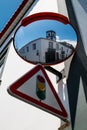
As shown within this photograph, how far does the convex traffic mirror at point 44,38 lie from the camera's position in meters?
3.32

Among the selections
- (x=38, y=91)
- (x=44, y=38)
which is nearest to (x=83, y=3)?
(x=44, y=38)

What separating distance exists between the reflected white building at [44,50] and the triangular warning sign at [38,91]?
150 mm

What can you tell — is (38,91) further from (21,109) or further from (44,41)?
(21,109)

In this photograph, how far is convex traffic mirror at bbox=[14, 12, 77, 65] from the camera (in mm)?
3324

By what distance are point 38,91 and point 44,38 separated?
1.71 ft

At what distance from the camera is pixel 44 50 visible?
130 inches

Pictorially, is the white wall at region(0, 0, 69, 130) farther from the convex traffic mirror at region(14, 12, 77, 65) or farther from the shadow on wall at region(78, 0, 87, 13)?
the convex traffic mirror at region(14, 12, 77, 65)

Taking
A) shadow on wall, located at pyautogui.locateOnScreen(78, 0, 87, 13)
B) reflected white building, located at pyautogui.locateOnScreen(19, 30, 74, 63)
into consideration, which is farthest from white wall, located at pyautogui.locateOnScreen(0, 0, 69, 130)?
reflected white building, located at pyautogui.locateOnScreen(19, 30, 74, 63)

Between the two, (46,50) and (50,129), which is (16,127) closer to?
(50,129)

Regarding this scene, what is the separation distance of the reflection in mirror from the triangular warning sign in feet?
0.58

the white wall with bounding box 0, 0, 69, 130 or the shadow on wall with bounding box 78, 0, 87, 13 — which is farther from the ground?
the shadow on wall with bounding box 78, 0, 87, 13

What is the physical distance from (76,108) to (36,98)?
24.4 inches

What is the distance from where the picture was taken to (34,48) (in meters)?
3.34

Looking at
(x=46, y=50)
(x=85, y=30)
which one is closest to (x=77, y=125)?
(x=46, y=50)
